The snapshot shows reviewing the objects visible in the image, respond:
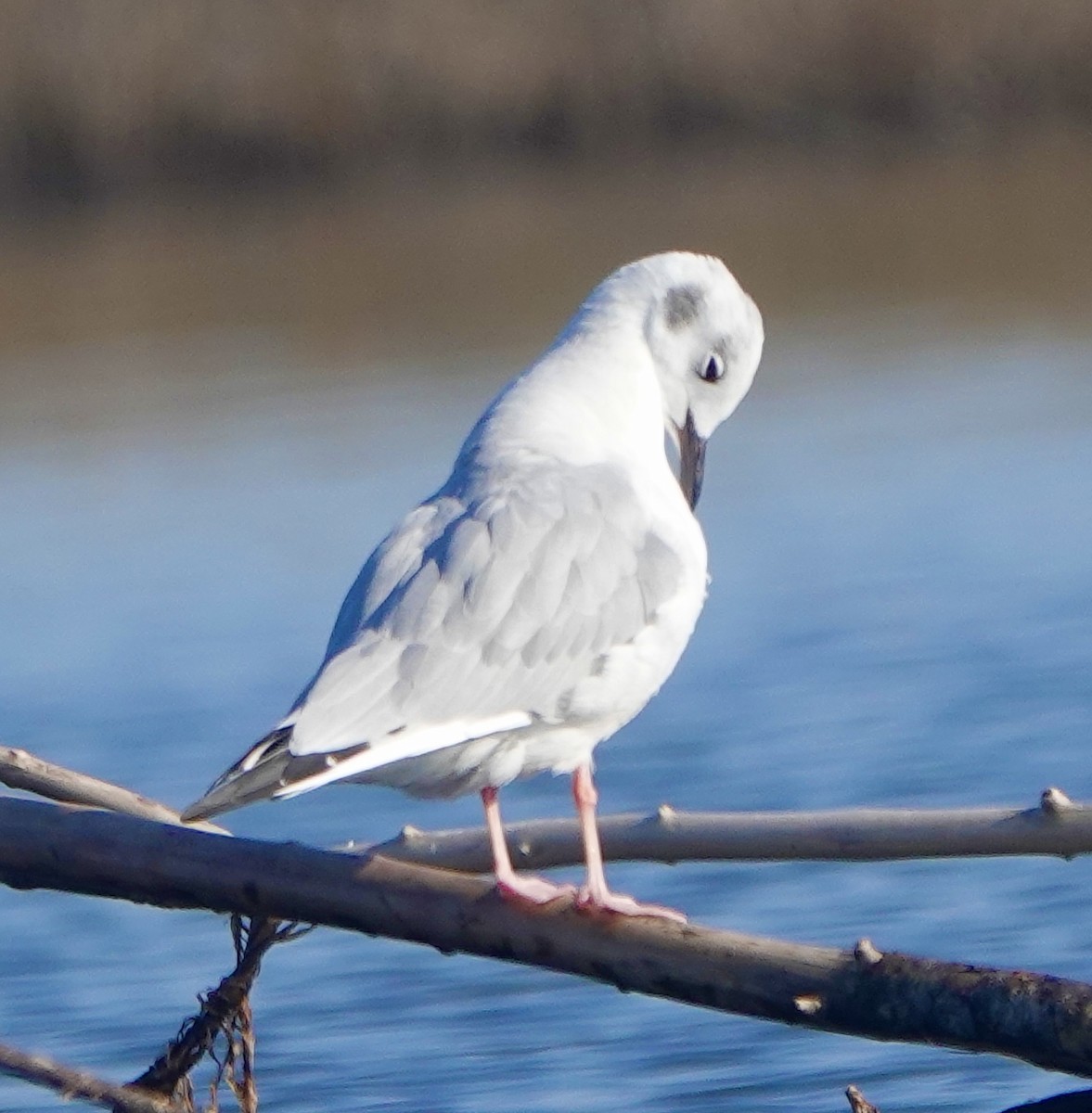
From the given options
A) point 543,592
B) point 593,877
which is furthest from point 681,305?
point 593,877

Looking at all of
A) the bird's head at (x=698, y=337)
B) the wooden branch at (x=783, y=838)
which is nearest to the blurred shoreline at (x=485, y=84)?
the bird's head at (x=698, y=337)

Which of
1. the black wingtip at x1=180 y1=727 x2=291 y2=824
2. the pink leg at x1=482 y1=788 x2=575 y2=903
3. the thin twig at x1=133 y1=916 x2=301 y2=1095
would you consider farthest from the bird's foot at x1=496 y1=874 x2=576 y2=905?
the thin twig at x1=133 y1=916 x2=301 y2=1095

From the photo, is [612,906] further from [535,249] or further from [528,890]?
[535,249]

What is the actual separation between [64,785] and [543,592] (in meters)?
0.89

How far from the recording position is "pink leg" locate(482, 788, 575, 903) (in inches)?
141

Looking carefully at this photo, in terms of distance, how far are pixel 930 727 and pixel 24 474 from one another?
19.2 ft

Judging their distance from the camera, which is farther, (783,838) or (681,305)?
(681,305)

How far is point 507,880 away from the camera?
11.9 feet

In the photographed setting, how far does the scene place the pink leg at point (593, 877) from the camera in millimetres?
3555

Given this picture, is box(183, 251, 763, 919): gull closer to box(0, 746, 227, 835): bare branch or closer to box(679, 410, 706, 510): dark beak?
box(679, 410, 706, 510): dark beak

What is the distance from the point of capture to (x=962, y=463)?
11258mm

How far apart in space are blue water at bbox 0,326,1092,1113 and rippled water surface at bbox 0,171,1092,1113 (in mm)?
17

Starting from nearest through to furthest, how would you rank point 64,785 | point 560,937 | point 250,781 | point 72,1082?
point 250,781 → point 560,937 → point 72,1082 → point 64,785

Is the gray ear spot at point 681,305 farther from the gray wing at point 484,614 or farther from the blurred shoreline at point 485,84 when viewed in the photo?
the blurred shoreline at point 485,84
